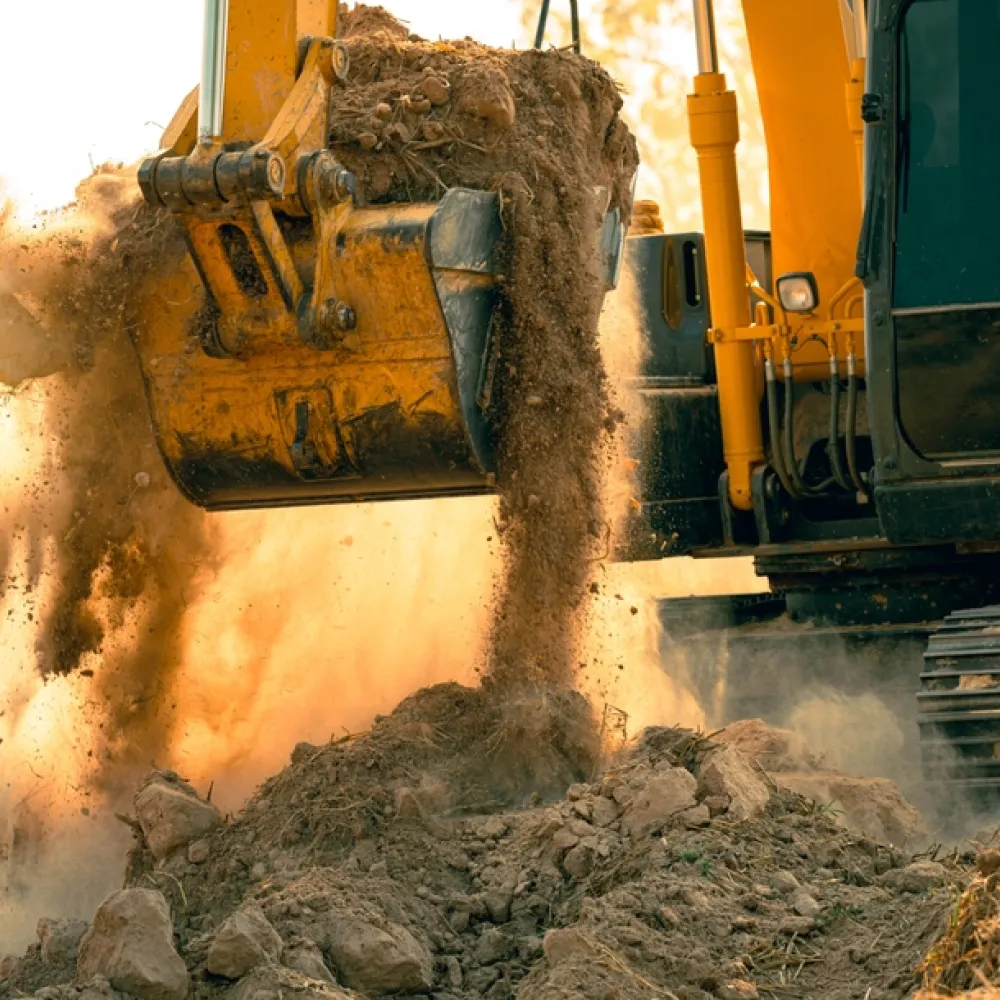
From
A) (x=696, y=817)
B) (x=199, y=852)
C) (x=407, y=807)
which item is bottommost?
(x=199, y=852)

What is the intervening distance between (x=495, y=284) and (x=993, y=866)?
2.88 m

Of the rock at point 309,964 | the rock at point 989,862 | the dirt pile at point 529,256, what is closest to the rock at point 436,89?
the dirt pile at point 529,256

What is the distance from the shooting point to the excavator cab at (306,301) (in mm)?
5840

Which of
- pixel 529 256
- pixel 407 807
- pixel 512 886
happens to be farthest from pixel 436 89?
pixel 512 886

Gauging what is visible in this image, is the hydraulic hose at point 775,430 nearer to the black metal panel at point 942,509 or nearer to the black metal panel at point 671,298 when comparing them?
the black metal panel at point 671,298

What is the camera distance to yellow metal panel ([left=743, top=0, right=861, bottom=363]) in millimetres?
7301

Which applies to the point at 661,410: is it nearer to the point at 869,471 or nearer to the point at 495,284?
the point at 869,471

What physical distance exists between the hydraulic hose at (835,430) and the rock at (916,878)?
2.68 meters

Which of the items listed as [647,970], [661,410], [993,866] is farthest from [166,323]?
[993,866]

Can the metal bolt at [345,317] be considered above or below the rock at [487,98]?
below

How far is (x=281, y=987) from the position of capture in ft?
13.0

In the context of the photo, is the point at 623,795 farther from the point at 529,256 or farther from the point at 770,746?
the point at 529,256

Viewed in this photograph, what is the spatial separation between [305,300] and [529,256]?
2.24 ft

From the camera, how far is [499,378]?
6055 millimetres
